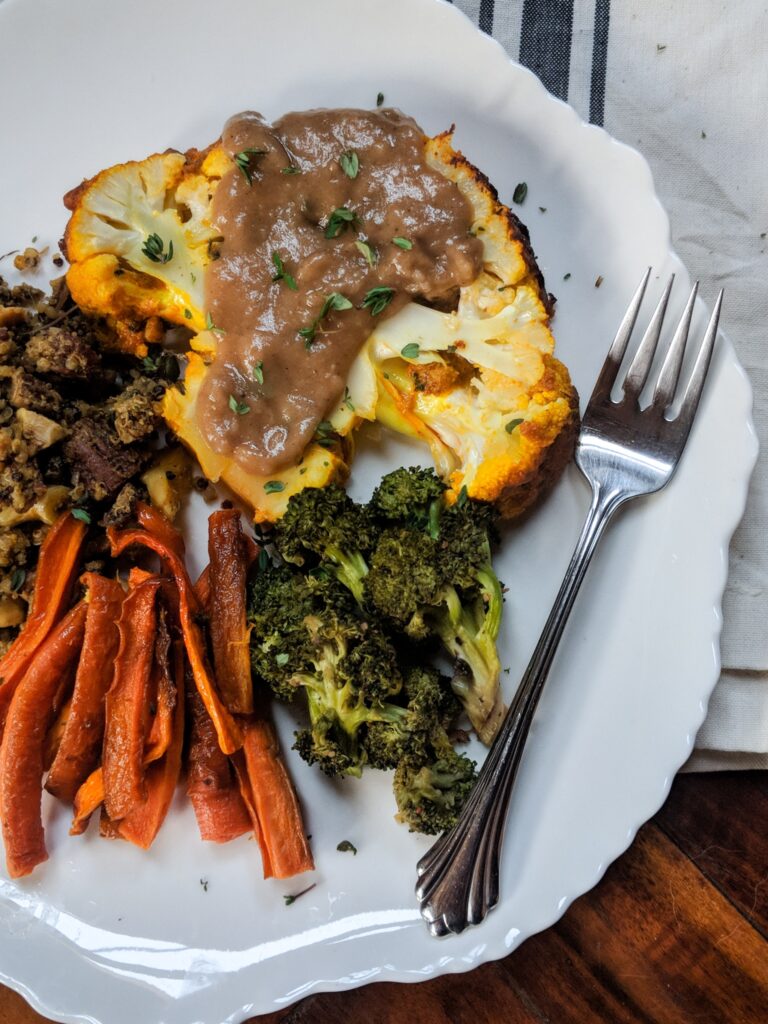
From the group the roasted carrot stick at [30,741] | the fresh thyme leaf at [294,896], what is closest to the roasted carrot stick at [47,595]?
the roasted carrot stick at [30,741]

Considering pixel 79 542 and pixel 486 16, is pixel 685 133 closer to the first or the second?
pixel 486 16

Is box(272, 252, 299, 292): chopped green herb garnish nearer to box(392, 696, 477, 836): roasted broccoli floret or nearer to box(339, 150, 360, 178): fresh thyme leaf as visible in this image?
box(339, 150, 360, 178): fresh thyme leaf

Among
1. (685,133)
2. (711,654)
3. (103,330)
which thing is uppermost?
(685,133)

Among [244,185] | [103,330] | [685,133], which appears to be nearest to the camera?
[244,185]

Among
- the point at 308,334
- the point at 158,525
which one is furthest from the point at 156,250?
the point at 158,525

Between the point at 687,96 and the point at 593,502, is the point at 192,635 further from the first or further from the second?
the point at 687,96

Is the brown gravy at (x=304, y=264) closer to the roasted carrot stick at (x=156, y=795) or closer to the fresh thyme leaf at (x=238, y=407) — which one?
the fresh thyme leaf at (x=238, y=407)

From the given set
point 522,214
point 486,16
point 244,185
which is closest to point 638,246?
point 522,214
